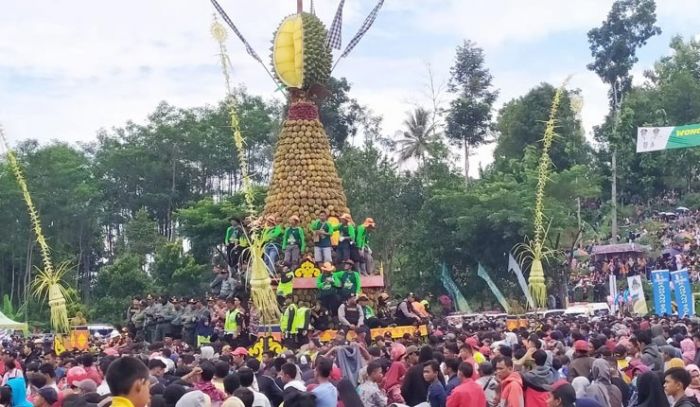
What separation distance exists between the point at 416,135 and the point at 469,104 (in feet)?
10.0

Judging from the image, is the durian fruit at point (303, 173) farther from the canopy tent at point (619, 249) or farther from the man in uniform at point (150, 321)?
the canopy tent at point (619, 249)

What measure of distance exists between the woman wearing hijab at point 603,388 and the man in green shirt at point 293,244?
45.2 feet

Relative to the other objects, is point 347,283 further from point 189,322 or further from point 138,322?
point 138,322

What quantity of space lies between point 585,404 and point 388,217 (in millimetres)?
34209

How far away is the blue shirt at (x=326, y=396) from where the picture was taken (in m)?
7.62

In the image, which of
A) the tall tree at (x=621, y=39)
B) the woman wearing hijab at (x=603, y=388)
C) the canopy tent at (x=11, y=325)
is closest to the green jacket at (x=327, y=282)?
the woman wearing hijab at (x=603, y=388)

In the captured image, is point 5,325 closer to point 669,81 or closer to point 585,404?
point 585,404

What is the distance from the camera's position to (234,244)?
23188mm

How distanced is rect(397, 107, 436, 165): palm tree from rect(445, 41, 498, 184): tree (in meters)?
1.07

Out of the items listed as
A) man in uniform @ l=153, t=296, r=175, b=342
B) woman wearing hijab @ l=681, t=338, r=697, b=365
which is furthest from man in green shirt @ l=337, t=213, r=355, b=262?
woman wearing hijab @ l=681, t=338, r=697, b=365

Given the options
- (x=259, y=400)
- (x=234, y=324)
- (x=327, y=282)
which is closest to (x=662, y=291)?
(x=327, y=282)

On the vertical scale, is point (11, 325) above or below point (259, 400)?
above

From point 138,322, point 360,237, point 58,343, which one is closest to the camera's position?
point 58,343

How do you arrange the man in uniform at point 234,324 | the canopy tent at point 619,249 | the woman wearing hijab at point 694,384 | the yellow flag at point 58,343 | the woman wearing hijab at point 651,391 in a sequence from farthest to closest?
1. the canopy tent at point 619,249
2. the yellow flag at point 58,343
3. the man in uniform at point 234,324
4. the woman wearing hijab at point 694,384
5. the woman wearing hijab at point 651,391
